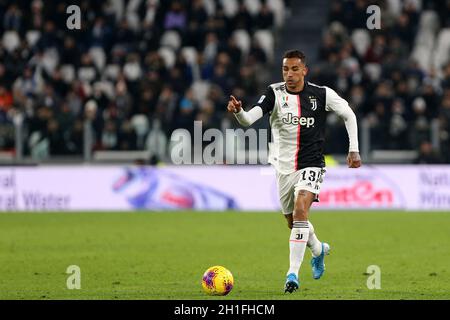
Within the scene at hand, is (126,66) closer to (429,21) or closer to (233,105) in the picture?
(429,21)

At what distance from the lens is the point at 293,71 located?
434 inches

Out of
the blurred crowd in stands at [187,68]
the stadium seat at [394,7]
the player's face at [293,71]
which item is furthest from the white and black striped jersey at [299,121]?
the stadium seat at [394,7]

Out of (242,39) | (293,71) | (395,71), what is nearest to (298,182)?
(293,71)

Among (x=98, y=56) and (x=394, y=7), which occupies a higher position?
(x=394, y=7)

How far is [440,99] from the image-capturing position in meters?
23.9

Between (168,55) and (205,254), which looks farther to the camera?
(168,55)

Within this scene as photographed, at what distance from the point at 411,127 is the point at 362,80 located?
199 centimetres

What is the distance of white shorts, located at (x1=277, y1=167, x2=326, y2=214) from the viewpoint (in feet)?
36.2

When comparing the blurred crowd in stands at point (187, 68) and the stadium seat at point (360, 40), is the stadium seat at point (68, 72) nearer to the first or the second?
the blurred crowd in stands at point (187, 68)

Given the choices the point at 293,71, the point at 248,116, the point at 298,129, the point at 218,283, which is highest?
the point at 293,71

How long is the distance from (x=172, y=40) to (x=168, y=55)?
2.02ft

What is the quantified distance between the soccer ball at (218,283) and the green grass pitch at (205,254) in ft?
0.30
